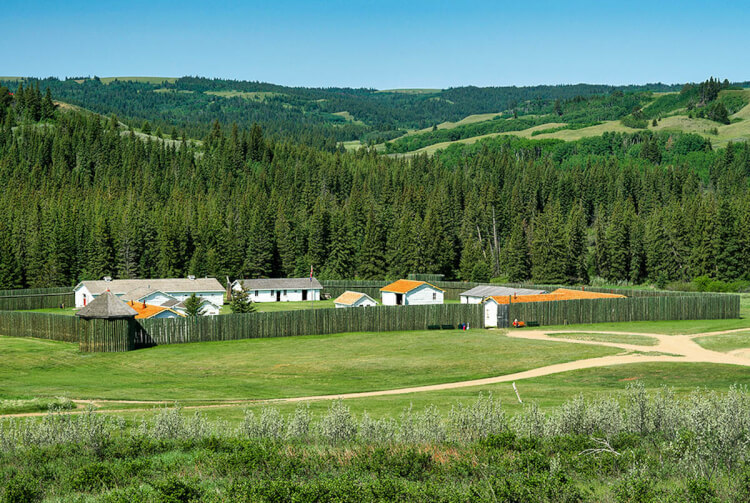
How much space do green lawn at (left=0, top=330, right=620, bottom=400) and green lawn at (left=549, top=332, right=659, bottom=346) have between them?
3324mm

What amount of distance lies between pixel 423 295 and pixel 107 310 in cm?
4240

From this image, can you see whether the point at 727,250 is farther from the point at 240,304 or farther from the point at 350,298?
the point at 240,304

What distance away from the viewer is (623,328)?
53.2m

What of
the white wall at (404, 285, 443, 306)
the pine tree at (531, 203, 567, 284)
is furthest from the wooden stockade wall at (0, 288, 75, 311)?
the pine tree at (531, 203, 567, 284)

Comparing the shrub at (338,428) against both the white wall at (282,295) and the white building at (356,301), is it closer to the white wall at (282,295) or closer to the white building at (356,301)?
the white building at (356,301)

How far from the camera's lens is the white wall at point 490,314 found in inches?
2238

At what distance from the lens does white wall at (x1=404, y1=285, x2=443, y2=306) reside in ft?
262

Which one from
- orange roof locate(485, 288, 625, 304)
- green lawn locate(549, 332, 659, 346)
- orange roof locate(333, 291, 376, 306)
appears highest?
orange roof locate(485, 288, 625, 304)

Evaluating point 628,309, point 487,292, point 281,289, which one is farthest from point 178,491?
point 281,289

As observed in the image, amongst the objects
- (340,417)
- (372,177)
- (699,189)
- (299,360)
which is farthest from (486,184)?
(340,417)

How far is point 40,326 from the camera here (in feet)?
168

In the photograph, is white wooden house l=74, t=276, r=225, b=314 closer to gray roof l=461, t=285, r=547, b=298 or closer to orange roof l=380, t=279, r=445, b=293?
orange roof l=380, t=279, r=445, b=293

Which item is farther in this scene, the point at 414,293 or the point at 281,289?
the point at 281,289

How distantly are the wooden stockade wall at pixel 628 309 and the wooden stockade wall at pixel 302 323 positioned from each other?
186 inches
